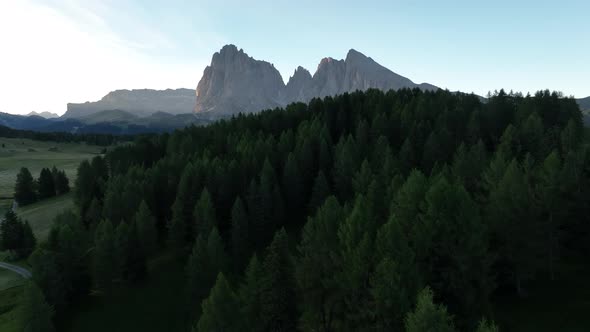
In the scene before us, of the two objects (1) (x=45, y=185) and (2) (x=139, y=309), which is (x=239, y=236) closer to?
(2) (x=139, y=309)

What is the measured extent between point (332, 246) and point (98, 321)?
32.9 metres

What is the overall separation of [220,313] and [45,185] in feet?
354

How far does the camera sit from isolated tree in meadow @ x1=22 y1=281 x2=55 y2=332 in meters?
41.9

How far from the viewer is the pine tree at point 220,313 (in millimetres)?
30922

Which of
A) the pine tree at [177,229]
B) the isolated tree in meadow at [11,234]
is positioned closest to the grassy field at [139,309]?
the pine tree at [177,229]

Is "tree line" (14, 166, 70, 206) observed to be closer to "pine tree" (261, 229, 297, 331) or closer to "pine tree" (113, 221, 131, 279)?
Result: "pine tree" (113, 221, 131, 279)

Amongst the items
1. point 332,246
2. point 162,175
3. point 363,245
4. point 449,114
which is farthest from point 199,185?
point 449,114

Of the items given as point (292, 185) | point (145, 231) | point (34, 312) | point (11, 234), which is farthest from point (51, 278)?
point (292, 185)

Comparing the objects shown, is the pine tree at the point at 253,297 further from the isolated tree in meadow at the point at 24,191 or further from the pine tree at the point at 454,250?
the isolated tree in meadow at the point at 24,191

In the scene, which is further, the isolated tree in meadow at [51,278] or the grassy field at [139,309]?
the isolated tree in meadow at [51,278]

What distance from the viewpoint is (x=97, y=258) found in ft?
169

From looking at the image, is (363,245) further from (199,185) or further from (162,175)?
(162,175)

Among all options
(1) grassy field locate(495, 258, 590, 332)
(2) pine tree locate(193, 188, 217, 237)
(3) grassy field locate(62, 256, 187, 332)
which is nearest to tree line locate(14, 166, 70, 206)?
(3) grassy field locate(62, 256, 187, 332)

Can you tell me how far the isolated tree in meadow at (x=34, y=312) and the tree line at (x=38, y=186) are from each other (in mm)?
83006
